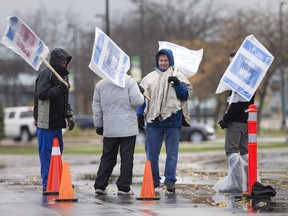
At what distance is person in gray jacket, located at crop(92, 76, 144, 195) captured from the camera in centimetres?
1226

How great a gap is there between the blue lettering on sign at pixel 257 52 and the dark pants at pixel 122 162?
1.88 metres

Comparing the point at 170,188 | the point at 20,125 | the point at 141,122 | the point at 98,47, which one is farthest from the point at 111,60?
the point at 20,125

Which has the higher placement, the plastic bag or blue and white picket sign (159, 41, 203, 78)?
blue and white picket sign (159, 41, 203, 78)

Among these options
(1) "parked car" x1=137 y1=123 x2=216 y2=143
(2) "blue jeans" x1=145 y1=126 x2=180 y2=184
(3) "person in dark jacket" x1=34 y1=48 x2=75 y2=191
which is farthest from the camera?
(1) "parked car" x1=137 y1=123 x2=216 y2=143

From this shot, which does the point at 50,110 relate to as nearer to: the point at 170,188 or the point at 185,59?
the point at 170,188

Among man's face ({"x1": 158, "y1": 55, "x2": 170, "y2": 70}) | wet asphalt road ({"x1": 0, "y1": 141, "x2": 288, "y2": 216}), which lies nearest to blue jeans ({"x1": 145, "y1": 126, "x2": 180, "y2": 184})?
wet asphalt road ({"x1": 0, "y1": 141, "x2": 288, "y2": 216})

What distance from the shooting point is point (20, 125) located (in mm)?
43094

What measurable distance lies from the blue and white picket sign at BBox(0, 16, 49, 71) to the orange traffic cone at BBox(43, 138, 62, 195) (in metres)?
1.19

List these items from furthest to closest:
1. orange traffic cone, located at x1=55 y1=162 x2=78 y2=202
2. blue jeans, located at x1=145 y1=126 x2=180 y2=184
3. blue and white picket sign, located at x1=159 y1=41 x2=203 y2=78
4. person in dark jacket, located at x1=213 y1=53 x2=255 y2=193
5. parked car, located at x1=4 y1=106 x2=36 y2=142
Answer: parked car, located at x1=4 y1=106 x2=36 y2=142 → blue and white picket sign, located at x1=159 y1=41 x2=203 y2=78 → blue jeans, located at x1=145 y1=126 x2=180 y2=184 → person in dark jacket, located at x1=213 y1=53 x2=255 y2=193 → orange traffic cone, located at x1=55 y1=162 x2=78 y2=202

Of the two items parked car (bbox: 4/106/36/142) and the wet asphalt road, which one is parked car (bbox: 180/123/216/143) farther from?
the wet asphalt road

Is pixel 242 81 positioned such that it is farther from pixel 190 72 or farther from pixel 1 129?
pixel 1 129

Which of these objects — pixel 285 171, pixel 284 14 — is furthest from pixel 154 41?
pixel 285 171

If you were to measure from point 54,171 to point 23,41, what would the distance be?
71.6 inches

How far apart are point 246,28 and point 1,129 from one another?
11055 millimetres
